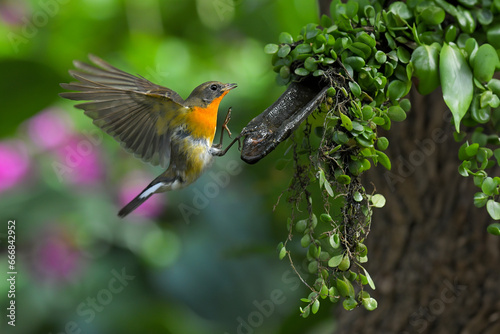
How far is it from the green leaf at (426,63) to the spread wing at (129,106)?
35 centimetres

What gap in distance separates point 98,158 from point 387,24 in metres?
1.29

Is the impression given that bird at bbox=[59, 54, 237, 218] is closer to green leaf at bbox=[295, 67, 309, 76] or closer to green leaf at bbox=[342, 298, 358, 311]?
green leaf at bbox=[295, 67, 309, 76]

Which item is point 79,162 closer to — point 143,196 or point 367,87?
point 143,196

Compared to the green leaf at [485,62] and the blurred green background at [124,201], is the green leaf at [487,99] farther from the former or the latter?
the blurred green background at [124,201]

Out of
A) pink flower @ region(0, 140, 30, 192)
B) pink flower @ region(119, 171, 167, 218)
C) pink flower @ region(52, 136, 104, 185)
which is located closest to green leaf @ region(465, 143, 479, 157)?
pink flower @ region(119, 171, 167, 218)

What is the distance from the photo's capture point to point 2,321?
5.96 feet

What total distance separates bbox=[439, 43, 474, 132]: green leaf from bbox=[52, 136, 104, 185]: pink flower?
1.34 metres

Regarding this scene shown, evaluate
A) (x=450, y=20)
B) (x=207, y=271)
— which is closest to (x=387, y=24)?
(x=450, y=20)

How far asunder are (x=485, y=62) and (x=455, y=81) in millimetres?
45

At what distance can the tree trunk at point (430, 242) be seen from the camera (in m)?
1.15

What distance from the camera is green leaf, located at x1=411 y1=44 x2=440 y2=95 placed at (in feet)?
2.48

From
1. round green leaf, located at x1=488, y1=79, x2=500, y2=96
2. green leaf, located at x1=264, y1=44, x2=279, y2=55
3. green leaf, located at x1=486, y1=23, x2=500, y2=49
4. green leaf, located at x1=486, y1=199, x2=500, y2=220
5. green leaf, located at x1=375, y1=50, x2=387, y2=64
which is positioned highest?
green leaf, located at x1=264, y1=44, x2=279, y2=55

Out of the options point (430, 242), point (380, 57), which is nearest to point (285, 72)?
point (380, 57)

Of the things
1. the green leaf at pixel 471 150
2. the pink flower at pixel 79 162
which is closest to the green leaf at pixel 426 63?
the green leaf at pixel 471 150
